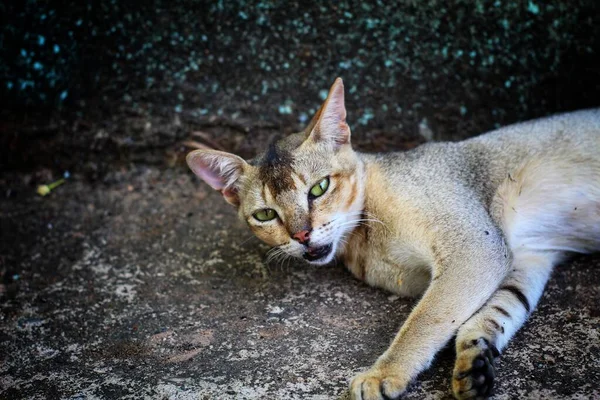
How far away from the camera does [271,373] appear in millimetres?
2625

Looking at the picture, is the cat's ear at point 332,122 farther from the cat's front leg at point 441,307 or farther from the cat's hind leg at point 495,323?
the cat's hind leg at point 495,323

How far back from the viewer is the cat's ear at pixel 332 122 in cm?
304

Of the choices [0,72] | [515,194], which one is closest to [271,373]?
[515,194]

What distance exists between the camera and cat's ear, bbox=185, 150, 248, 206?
124 inches

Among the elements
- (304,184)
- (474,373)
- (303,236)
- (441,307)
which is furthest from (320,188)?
(474,373)

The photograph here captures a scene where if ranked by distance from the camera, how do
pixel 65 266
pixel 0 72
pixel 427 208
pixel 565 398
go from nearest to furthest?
pixel 565 398 < pixel 427 208 < pixel 65 266 < pixel 0 72

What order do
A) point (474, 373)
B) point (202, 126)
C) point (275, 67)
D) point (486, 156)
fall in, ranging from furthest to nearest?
point (202, 126), point (275, 67), point (486, 156), point (474, 373)

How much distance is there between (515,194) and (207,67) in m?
2.12

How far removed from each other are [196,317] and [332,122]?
118cm

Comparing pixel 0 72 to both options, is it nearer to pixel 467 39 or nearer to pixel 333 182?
pixel 333 182

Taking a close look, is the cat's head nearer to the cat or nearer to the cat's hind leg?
the cat

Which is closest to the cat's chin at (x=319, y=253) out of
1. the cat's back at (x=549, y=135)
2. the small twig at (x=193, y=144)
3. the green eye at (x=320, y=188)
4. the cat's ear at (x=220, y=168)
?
the green eye at (x=320, y=188)

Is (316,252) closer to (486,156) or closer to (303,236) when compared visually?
(303,236)

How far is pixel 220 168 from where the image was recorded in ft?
10.6
